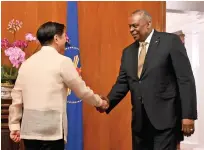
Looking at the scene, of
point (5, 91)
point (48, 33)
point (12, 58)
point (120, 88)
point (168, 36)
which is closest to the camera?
point (48, 33)

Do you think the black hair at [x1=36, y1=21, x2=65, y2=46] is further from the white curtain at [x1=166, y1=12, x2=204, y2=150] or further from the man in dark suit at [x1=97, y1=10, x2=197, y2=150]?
the white curtain at [x1=166, y1=12, x2=204, y2=150]

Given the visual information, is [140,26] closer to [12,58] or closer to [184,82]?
[184,82]

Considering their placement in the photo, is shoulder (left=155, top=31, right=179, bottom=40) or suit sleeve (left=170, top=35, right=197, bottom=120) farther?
shoulder (left=155, top=31, right=179, bottom=40)

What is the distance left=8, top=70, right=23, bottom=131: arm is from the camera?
240 centimetres

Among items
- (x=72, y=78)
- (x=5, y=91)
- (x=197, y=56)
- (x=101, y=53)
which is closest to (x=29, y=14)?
(x=101, y=53)

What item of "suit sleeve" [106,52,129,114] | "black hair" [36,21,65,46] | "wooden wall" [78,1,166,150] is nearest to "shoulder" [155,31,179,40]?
"suit sleeve" [106,52,129,114]

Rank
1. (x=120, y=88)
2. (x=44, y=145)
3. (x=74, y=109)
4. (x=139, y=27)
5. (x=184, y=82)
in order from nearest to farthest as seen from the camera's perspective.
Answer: (x=44, y=145) → (x=184, y=82) → (x=139, y=27) → (x=120, y=88) → (x=74, y=109)

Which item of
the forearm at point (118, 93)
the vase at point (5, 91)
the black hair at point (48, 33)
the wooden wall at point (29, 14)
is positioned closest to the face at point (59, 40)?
the black hair at point (48, 33)

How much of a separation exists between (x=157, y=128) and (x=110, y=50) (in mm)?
1967

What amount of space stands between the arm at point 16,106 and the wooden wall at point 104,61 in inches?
73.4

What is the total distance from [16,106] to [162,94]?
3.48ft

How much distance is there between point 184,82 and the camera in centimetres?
256

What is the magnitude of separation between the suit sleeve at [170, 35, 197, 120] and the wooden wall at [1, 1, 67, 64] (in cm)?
198

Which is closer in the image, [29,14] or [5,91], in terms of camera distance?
[5,91]
